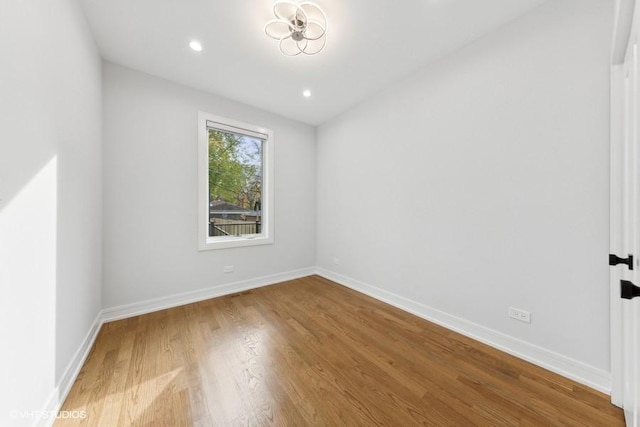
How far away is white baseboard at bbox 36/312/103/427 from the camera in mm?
1202

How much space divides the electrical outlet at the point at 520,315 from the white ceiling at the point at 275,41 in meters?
2.40

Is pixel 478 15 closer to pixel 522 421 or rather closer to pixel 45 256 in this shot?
pixel 522 421

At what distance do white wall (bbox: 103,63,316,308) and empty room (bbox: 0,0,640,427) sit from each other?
2 cm

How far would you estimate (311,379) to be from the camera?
1.56 meters

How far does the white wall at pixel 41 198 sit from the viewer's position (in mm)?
939

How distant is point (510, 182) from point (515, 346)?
135 cm

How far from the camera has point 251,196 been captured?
11.7 feet

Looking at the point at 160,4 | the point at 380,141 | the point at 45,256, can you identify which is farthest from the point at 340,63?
the point at 45,256

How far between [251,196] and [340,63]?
221 centimetres

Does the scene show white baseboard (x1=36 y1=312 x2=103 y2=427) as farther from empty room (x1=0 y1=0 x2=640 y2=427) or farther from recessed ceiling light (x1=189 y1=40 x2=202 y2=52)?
recessed ceiling light (x1=189 y1=40 x2=202 y2=52)

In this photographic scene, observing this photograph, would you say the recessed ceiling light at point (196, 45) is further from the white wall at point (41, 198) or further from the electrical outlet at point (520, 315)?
the electrical outlet at point (520, 315)

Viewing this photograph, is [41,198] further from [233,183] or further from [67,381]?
[233,183]

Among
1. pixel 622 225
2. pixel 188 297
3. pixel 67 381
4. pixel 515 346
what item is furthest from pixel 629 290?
pixel 188 297

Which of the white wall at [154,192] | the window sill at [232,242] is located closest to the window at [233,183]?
the window sill at [232,242]
